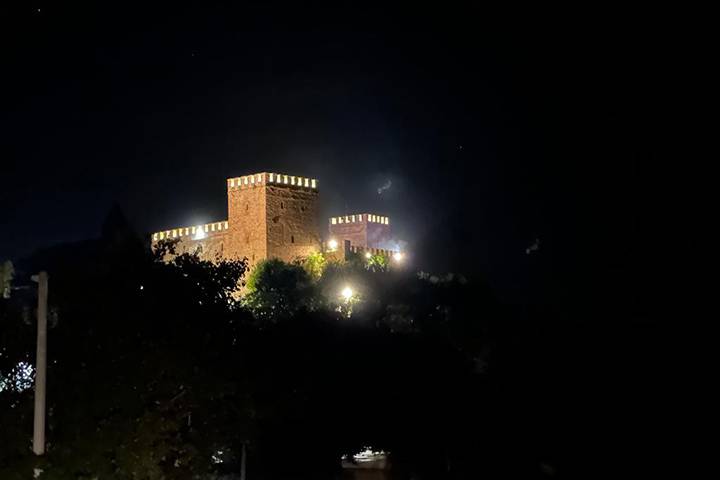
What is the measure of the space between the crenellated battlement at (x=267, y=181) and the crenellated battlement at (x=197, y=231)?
6.70 feet

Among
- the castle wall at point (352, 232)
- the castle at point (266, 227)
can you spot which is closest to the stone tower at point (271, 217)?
the castle at point (266, 227)

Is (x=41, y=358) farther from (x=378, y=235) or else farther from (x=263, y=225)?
(x=378, y=235)

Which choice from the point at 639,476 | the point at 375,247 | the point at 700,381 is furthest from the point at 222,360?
the point at 375,247

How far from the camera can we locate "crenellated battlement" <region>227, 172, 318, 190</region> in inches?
2111

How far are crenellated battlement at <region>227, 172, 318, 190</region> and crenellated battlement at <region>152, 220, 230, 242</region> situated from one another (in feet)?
6.70

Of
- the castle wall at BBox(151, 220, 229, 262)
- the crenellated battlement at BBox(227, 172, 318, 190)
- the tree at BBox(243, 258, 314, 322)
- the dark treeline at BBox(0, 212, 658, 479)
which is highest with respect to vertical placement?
the crenellated battlement at BBox(227, 172, 318, 190)

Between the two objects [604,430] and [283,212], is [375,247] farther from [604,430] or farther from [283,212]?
[604,430]

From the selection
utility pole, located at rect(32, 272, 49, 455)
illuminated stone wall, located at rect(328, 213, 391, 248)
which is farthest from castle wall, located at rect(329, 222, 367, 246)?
utility pole, located at rect(32, 272, 49, 455)

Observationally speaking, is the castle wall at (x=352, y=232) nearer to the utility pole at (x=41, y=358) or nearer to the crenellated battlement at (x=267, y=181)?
the crenellated battlement at (x=267, y=181)

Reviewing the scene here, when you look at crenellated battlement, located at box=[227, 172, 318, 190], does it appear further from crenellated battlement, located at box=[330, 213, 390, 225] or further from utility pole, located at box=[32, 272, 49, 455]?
utility pole, located at box=[32, 272, 49, 455]

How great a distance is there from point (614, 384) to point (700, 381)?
1.97 m

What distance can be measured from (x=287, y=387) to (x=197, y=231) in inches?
1267

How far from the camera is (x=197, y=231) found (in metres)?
55.8

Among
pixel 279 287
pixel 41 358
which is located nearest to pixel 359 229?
pixel 279 287
